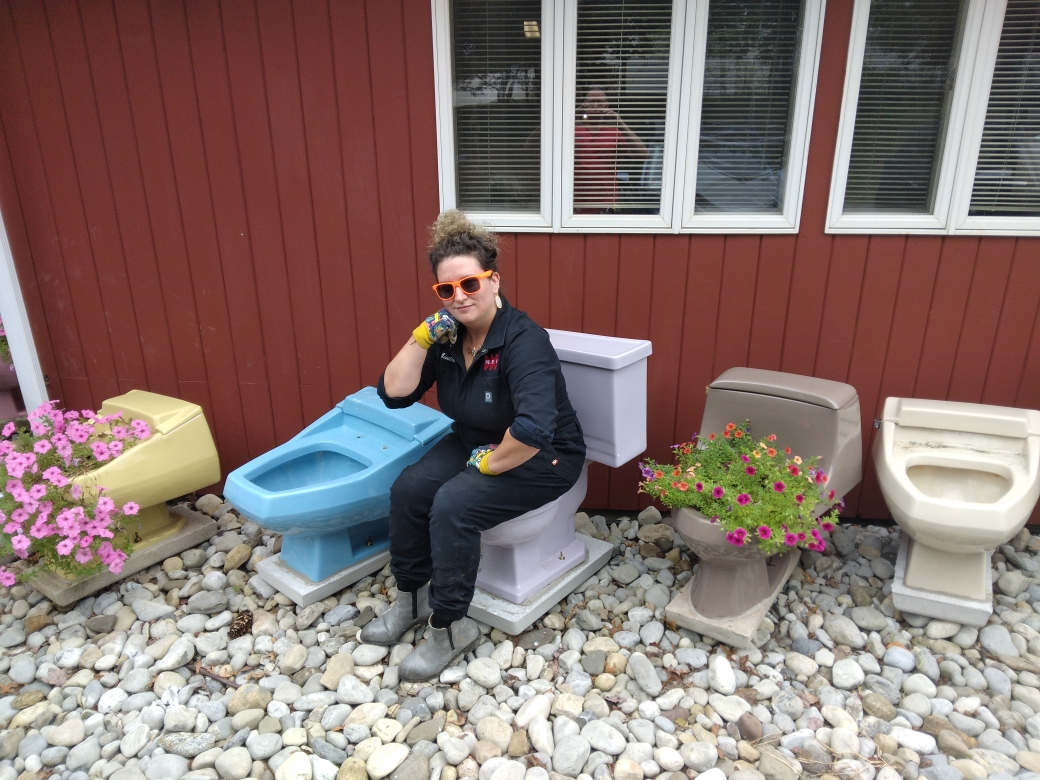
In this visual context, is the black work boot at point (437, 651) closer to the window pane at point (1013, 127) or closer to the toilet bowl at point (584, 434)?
the toilet bowl at point (584, 434)

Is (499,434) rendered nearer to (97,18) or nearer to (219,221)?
(219,221)

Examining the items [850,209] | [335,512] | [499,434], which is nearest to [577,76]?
[850,209]

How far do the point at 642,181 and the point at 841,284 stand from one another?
3.03 feet

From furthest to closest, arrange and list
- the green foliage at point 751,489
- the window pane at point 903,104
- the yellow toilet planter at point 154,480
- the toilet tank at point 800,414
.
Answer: the yellow toilet planter at point 154,480 → the window pane at point 903,104 → the toilet tank at point 800,414 → the green foliage at point 751,489

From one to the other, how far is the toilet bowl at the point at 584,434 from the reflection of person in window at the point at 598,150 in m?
0.66

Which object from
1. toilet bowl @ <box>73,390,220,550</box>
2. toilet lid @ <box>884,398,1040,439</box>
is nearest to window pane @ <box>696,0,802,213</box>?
toilet lid @ <box>884,398,1040,439</box>

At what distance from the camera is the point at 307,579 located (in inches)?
99.4

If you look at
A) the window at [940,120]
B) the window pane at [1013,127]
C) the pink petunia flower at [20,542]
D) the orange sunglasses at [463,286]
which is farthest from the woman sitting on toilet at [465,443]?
the window pane at [1013,127]

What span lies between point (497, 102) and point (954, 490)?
2.32 meters

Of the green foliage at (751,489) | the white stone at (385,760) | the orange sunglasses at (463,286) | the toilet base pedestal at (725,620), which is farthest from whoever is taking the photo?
the toilet base pedestal at (725,620)

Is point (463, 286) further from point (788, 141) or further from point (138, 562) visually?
point (138, 562)

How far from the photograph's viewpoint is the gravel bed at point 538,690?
182 cm

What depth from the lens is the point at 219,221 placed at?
2.92 m

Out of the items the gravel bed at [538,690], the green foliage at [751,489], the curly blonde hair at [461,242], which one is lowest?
the gravel bed at [538,690]
